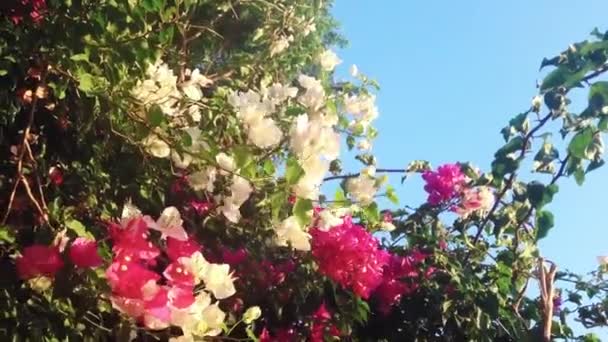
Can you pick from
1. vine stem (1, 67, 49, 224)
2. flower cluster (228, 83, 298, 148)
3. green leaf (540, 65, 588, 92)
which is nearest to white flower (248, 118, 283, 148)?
flower cluster (228, 83, 298, 148)

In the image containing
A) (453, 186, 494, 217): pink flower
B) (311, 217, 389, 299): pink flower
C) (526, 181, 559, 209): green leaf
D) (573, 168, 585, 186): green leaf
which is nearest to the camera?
(573, 168, 585, 186): green leaf

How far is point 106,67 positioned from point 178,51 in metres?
0.52

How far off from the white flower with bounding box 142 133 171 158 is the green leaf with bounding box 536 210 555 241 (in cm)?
84

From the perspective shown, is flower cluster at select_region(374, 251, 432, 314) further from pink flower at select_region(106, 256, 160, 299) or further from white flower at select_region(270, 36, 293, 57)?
pink flower at select_region(106, 256, 160, 299)

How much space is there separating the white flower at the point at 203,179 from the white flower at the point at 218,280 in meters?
0.20

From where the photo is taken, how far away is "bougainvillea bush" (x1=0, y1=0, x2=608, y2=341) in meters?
1.50

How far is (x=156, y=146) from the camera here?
5.81 feet

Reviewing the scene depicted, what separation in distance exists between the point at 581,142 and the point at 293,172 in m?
0.65

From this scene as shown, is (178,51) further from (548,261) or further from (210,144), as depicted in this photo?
(548,261)

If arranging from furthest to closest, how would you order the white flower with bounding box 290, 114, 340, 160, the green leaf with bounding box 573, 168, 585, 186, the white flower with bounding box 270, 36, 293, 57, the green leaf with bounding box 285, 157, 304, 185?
the white flower with bounding box 270, 36, 293, 57
the green leaf with bounding box 573, 168, 585, 186
the white flower with bounding box 290, 114, 340, 160
the green leaf with bounding box 285, 157, 304, 185

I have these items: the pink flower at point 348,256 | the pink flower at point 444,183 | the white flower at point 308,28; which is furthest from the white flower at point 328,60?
the pink flower at point 348,256

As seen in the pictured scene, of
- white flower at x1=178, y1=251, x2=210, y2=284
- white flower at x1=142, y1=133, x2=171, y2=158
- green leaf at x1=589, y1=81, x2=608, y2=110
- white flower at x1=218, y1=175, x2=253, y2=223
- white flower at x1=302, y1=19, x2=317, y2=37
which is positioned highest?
white flower at x1=302, y1=19, x2=317, y2=37

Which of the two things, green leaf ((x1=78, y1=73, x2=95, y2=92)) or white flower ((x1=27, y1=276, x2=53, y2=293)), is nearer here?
white flower ((x1=27, y1=276, x2=53, y2=293))

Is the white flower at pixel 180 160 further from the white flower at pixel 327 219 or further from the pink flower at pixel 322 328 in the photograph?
the pink flower at pixel 322 328
